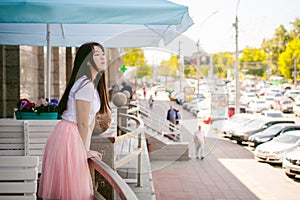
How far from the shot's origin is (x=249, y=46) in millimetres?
106125

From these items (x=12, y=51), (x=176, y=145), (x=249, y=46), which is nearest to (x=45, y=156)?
(x=12, y=51)

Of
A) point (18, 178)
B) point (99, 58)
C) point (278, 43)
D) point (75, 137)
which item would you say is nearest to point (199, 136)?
point (99, 58)

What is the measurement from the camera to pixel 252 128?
24.6m

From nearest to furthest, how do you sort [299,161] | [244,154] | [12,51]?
1. [12,51]
2. [299,161]
3. [244,154]

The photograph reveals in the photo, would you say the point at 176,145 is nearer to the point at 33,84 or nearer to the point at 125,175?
the point at 33,84

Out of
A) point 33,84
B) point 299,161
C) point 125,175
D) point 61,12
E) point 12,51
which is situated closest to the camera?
point 61,12

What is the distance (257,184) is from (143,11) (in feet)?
38.2

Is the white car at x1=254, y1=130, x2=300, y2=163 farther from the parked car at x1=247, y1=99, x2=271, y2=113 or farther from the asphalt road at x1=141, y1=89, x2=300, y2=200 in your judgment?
the parked car at x1=247, y1=99, x2=271, y2=113

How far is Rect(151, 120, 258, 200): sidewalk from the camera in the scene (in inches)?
522

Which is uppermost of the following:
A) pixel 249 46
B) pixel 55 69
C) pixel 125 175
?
pixel 249 46

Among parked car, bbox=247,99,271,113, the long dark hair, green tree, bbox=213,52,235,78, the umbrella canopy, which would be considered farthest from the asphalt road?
parked car, bbox=247,99,271,113

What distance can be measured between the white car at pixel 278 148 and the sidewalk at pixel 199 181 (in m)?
1.75

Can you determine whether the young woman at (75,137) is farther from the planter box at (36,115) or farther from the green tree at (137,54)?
the green tree at (137,54)

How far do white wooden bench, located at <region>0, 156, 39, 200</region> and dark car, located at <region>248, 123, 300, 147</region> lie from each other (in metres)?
19.3
